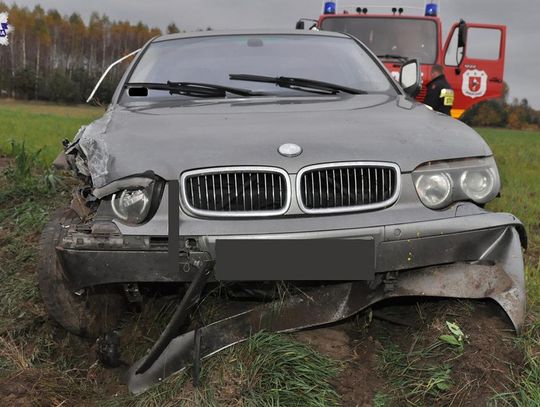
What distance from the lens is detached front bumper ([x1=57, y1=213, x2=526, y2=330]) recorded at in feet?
7.73

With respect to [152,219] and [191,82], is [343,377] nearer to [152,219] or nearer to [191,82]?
[152,219]

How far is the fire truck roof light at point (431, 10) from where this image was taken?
435 inches

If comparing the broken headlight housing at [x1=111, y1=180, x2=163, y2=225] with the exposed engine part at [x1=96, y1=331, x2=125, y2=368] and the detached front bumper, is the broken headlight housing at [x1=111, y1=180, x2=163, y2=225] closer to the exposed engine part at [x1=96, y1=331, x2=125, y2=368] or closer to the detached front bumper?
the detached front bumper

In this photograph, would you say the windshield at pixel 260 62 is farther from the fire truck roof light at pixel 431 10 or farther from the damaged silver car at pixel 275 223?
the fire truck roof light at pixel 431 10

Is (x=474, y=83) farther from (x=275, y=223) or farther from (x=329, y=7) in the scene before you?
(x=275, y=223)

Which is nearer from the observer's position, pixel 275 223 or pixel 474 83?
pixel 275 223

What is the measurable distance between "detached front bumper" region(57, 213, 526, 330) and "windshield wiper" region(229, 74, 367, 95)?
4.58 feet

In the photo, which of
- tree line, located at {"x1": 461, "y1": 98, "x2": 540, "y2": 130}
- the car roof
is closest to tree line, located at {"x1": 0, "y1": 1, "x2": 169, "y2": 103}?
tree line, located at {"x1": 461, "y1": 98, "x2": 540, "y2": 130}

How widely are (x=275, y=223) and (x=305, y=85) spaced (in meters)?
1.47

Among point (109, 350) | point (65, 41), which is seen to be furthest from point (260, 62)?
point (65, 41)

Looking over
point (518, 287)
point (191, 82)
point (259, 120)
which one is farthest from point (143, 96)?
point (518, 287)

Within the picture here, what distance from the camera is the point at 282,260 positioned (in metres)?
2.31

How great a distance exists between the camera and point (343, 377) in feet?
8.38

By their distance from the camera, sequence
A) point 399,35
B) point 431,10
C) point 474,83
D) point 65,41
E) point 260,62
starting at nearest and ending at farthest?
point 260,62
point 399,35
point 431,10
point 474,83
point 65,41
